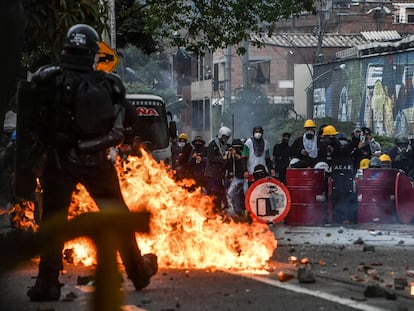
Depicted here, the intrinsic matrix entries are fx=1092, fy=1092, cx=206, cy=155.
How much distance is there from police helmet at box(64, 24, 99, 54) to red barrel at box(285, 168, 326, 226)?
10.2m

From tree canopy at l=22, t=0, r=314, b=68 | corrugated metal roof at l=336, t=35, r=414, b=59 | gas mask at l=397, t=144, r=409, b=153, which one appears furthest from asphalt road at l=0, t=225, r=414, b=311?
corrugated metal roof at l=336, t=35, r=414, b=59

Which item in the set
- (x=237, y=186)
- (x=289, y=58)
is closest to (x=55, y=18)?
(x=237, y=186)

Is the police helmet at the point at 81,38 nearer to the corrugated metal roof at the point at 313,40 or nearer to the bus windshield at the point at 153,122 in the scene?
the bus windshield at the point at 153,122

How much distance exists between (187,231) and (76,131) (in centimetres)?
270

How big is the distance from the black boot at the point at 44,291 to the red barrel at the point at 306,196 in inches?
398

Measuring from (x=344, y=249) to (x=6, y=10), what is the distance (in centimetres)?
1034

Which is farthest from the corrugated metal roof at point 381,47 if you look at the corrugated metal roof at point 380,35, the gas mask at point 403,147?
the gas mask at point 403,147

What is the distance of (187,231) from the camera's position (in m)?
9.30

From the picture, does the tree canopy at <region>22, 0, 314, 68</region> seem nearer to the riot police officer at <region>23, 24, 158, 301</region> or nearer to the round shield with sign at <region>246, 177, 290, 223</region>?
the round shield with sign at <region>246, 177, 290, 223</region>

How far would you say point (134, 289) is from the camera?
7363 mm

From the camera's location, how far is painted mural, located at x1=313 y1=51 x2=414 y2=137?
42.7 meters

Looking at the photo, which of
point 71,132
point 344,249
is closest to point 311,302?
point 71,132

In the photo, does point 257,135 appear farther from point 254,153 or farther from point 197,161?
point 197,161

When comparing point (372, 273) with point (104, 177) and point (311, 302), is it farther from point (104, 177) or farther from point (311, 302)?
point (104, 177)
